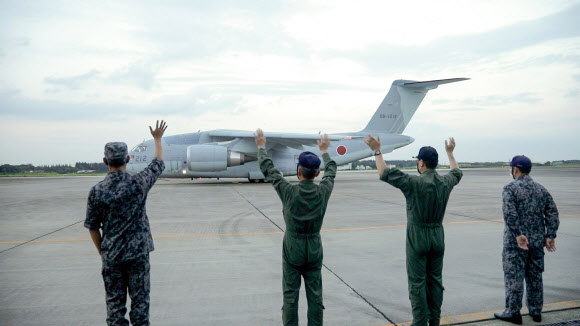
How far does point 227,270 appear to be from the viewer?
5.16 metres

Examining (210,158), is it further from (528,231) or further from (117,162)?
(528,231)

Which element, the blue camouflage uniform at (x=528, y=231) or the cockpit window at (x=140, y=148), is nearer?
the blue camouflage uniform at (x=528, y=231)

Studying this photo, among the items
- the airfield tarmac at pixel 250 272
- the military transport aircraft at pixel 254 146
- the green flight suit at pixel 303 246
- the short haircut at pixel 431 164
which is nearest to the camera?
the green flight suit at pixel 303 246

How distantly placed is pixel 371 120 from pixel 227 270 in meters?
21.9

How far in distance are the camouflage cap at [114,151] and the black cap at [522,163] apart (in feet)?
12.7

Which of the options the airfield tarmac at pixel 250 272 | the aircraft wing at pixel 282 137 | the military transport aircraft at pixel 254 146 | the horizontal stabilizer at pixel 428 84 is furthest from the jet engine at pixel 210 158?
the horizontal stabilizer at pixel 428 84

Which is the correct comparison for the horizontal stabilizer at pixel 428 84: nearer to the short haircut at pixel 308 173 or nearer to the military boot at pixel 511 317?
the military boot at pixel 511 317

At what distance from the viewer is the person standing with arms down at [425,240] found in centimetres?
329

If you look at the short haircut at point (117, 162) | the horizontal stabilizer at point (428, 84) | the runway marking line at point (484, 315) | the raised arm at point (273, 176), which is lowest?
the runway marking line at point (484, 315)

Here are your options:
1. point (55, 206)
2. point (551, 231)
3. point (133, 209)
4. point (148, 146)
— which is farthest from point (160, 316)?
point (148, 146)

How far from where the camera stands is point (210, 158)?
20609mm

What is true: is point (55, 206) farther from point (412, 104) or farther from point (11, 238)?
point (412, 104)

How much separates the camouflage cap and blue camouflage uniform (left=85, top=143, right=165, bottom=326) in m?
0.12

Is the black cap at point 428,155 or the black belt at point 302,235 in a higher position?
the black cap at point 428,155
